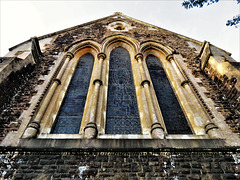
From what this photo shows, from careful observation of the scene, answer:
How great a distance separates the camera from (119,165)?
3094mm

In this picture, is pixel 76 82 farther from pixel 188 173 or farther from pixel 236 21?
pixel 236 21

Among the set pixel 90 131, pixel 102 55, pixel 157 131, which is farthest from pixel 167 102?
pixel 102 55

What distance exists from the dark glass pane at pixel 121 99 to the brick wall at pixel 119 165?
38.3 inches

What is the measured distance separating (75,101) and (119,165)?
95.7 inches

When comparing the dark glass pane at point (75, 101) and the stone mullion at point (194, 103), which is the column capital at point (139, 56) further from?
the dark glass pane at point (75, 101)

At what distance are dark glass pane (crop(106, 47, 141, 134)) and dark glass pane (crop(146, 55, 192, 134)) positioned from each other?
0.72 metres

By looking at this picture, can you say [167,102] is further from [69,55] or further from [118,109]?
[69,55]

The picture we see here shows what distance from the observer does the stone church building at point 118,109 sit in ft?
10.2

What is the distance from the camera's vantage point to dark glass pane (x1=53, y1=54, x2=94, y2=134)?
421 cm

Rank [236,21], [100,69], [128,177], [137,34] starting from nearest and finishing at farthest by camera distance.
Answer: [128,177]
[236,21]
[100,69]
[137,34]

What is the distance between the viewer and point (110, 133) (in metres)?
4.07

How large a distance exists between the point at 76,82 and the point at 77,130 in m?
1.99

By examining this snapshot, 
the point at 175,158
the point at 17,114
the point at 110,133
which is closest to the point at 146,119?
the point at 110,133

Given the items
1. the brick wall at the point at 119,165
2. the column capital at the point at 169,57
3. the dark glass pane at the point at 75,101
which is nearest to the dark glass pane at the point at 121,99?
the dark glass pane at the point at 75,101
